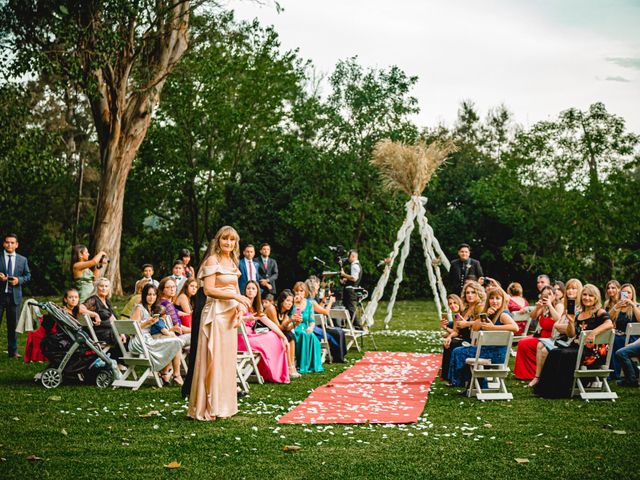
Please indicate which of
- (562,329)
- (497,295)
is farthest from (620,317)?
(497,295)

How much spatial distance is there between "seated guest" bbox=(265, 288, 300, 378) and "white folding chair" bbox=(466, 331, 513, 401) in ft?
8.92

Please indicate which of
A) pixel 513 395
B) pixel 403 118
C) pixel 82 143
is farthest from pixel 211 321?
pixel 82 143

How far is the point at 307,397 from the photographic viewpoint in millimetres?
8555

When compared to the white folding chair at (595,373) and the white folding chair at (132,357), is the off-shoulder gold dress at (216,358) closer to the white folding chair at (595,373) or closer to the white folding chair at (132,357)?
the white folding chair at (132,357)

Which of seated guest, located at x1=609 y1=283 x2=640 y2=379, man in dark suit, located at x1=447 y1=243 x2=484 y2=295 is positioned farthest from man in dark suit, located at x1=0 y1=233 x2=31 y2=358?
seated guest, located at x1=609 y1=283 x2=640 y2=379

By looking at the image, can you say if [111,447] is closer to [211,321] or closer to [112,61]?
[211,321]

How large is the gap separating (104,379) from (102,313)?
108 centimetres

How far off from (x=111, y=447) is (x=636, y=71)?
10551 mm

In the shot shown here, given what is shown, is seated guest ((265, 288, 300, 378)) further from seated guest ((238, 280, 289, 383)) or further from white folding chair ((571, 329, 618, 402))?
white folding chair ((571, 329, 618, 402))

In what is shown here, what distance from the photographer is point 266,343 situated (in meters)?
9.88

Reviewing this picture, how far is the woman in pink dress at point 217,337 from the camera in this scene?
7.08m

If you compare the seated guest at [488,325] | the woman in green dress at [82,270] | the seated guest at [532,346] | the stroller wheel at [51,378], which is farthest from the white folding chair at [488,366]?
the woman in green dress at [82,270]

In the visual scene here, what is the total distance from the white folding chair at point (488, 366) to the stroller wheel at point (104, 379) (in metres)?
4.47

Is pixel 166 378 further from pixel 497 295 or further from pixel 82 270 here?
pixel 497 295
